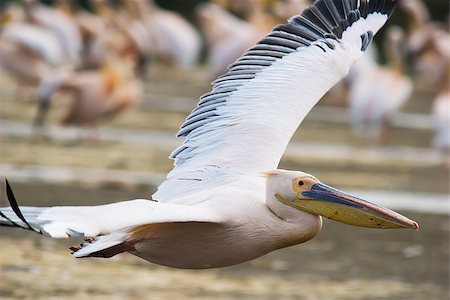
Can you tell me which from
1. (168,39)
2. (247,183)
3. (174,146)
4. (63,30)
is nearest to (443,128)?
(174,146)

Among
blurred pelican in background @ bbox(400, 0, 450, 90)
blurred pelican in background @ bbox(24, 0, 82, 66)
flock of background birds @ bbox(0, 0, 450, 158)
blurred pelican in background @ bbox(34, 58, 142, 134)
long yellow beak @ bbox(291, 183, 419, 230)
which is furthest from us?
blurred pelican in background @ bbox(400, 0, 450, 90)

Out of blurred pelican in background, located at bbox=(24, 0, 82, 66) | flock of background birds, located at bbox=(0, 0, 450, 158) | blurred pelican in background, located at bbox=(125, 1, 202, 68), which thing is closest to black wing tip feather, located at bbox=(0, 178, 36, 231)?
flock of background birds, located at bbox=(0, 0, 450, 158)

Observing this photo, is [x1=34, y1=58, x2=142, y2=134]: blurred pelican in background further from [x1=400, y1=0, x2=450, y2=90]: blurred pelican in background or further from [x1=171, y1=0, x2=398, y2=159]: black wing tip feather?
[x1=171, y1=0, x2=398, y2=159]: black wing tip feather

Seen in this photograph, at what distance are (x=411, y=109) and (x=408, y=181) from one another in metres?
7.16

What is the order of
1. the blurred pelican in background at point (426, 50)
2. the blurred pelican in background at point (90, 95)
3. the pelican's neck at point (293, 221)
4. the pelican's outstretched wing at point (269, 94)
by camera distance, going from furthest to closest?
the blurred pelican in background at point (426, 50)
the blurred pelican in background at point (90, 95)
the pelican's outstretched wing at point (269, 94)
the pelican's neck at point (293, 221)

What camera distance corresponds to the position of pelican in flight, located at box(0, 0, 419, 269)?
491cm

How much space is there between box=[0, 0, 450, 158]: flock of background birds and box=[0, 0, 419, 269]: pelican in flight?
7.29m

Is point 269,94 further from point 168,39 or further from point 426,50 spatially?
point 426,50

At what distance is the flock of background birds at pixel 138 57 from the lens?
1462cm

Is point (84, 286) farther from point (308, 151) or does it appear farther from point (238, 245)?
point (308, 151)

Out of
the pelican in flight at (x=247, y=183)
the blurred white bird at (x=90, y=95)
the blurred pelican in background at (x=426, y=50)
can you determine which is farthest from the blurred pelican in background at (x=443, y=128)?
the pelican in flight at (x=247, y=183)

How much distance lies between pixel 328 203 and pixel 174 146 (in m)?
8.14

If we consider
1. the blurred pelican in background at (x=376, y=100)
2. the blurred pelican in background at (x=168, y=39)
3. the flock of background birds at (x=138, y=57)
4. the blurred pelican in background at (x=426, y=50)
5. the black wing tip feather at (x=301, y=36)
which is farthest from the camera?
the blurred pelican in background at (x=168, y=39)

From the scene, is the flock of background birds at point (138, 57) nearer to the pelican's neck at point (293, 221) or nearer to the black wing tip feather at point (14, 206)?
the pelican's neck at point (293, 221)
